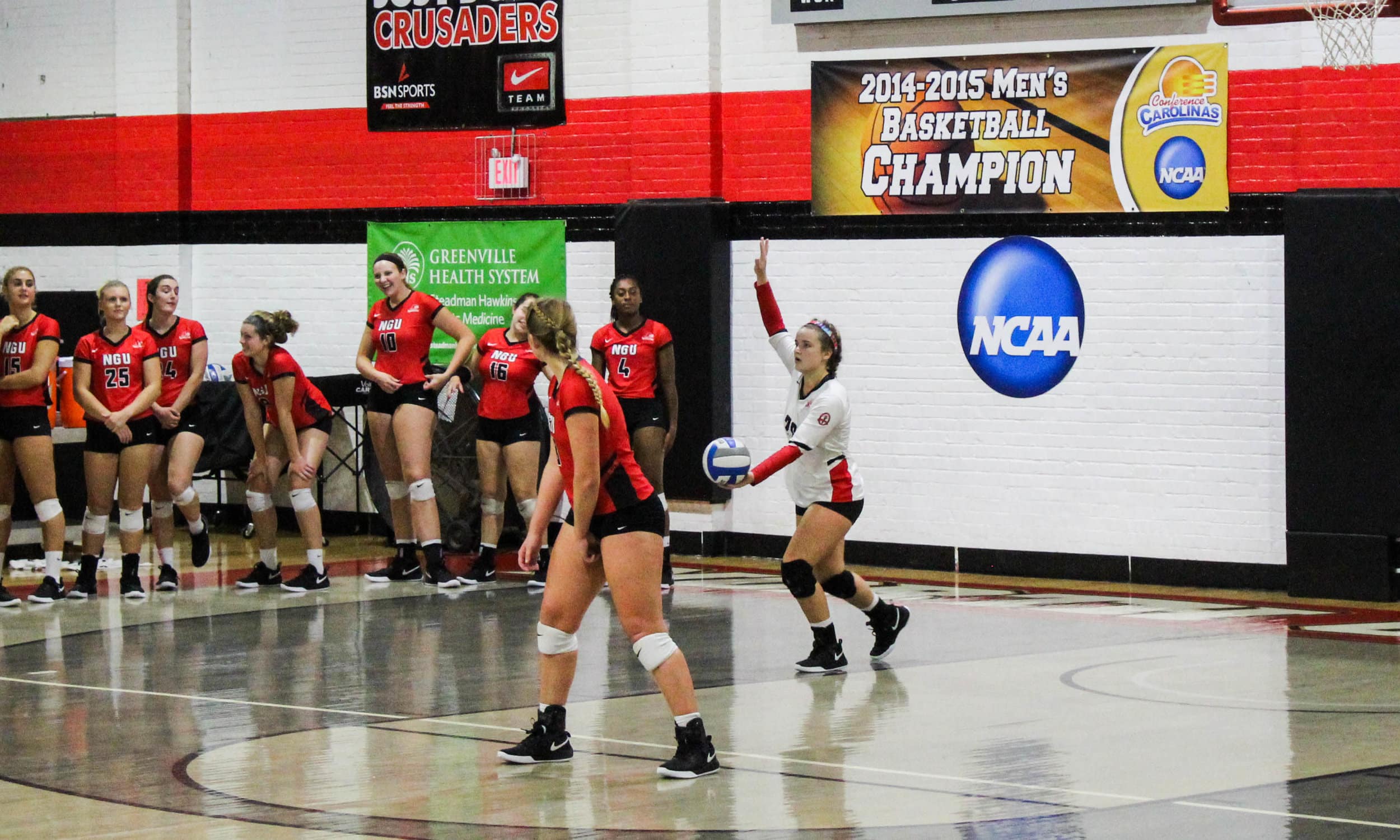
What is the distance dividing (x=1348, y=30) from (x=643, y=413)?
5.47 metres

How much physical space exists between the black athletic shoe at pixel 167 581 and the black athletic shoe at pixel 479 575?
212 cm

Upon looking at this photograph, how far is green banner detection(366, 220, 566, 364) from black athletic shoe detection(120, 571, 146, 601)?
4598 mm

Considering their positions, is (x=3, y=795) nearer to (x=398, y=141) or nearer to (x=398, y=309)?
(x=398, y=309)

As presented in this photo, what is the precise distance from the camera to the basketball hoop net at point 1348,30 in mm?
12250

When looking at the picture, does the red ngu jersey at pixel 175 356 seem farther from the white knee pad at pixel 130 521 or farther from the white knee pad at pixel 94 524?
the white knee pad at pixel 94 524

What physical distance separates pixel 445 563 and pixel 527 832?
893 cm

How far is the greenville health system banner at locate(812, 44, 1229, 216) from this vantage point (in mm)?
14945

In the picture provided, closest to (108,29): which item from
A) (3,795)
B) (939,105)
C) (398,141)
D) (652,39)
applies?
(398,141)

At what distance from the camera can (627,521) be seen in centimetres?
830

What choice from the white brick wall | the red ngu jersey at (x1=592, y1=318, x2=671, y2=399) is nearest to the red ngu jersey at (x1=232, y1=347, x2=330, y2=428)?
the red ngu jersey at (x1=592, y1=318, x2=671, y2=399)

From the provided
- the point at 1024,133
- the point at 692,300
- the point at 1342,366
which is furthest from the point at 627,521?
the point at 692,300

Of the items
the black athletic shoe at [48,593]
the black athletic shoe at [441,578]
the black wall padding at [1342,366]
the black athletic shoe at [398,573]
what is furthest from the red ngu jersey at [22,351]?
the black wall padding at [1342,366]

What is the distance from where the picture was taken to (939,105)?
628 inches

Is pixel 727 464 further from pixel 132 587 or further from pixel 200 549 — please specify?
pixel 200 549
